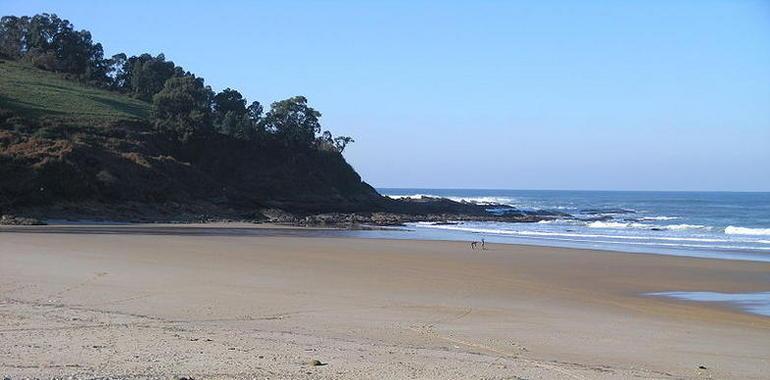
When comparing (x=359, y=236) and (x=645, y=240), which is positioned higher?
(x=645, y=240)

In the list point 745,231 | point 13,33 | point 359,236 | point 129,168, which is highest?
point 13,33

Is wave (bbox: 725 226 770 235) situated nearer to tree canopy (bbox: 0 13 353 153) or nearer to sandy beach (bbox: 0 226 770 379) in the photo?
sandy beach (bbox: 0 226 770 379)

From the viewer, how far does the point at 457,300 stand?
14695mm

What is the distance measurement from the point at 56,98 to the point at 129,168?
2384 cm

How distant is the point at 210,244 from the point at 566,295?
51.8 ft

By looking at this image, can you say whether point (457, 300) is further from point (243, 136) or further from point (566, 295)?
point (243, 136)

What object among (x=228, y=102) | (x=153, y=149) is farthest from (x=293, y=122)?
(x=153, y=149)

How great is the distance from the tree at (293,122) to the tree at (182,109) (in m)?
6.80

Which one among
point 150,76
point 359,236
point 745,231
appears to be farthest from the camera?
point 150,76

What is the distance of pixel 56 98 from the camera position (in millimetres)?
69250

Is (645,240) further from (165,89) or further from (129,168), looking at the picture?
(165,89)

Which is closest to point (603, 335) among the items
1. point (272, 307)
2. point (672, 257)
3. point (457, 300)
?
point (457, 300)

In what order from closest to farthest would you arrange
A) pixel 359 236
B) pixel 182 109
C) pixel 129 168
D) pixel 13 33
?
pixel 359 236 → pixel 129 168 → pixel 182 109 → pixel 13 33

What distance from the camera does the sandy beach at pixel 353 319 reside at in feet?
25.7
